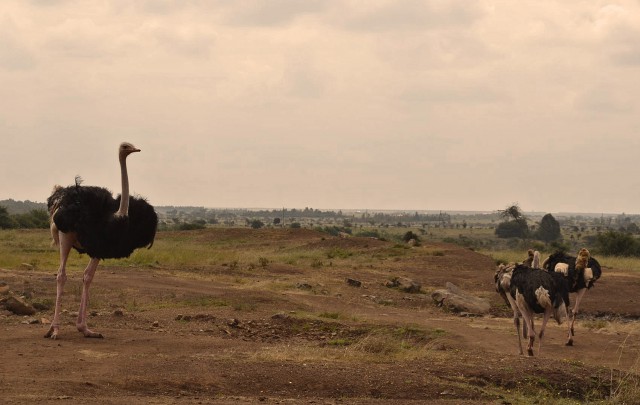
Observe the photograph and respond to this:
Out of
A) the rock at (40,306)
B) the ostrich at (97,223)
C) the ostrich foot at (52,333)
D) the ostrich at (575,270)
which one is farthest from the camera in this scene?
the ostrich at (575,270)

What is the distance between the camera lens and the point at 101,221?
13375 mm

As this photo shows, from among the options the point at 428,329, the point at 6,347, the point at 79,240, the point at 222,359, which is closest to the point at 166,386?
the point at 222,359

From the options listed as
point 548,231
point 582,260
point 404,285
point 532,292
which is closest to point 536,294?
point 532,292

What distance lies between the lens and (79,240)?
1341 centimetres

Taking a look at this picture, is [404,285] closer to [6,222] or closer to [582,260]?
[582,260]

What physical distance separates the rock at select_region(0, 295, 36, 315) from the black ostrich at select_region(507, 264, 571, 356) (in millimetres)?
8169

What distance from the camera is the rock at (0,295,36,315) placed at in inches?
626

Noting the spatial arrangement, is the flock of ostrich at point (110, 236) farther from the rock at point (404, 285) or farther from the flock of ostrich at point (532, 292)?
the rock at point (404, 285)

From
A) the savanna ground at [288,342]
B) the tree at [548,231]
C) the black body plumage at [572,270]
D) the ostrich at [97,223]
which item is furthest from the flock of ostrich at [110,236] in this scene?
the tree at [548,231]

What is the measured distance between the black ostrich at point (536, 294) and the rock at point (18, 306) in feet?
26.8

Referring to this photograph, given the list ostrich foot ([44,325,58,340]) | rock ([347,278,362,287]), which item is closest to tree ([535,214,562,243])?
rock ([347,278,362,287])

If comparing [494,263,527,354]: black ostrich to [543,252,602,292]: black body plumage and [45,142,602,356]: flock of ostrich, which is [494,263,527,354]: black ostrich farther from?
[543,252,602,292]: black body plumage

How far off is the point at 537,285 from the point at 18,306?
8.66 m

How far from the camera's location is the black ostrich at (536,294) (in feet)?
46.7
